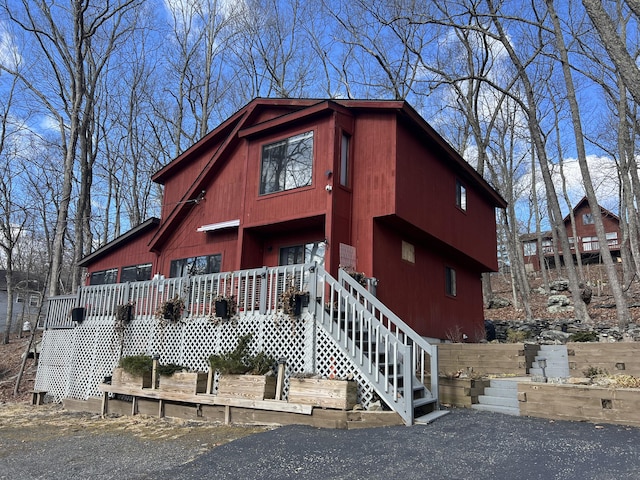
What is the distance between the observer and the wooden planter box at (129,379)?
891 cm

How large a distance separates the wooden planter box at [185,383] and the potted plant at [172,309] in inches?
54.5

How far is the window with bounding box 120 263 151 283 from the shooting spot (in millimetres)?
15719

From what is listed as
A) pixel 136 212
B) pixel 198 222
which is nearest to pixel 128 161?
pixel 136 212

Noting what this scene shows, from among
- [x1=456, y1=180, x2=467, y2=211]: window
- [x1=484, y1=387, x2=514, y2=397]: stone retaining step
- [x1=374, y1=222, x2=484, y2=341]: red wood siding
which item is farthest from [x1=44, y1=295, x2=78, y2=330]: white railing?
[x1=456, y1=180, x2=467, y2=211]: window

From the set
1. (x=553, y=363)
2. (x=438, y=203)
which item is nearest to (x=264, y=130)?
(x=438, y=203)

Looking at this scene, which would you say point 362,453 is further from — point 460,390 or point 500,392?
point 500,392

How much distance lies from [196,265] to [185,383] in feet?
19.0

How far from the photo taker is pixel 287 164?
11.4m

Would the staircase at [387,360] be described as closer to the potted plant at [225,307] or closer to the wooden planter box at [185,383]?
the potted plant at [225,307]

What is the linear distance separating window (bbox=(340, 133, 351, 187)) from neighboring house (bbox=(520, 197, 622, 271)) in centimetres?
3010

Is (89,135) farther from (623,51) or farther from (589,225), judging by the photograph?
(589,225)

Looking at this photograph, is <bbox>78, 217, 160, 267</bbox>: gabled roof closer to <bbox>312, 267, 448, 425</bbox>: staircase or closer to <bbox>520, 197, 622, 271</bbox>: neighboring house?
<bbox>312, 267, 448, 425</bbox>: staircase

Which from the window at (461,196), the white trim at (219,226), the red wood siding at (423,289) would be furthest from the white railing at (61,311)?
the window at (461,196)

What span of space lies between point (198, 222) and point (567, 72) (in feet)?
41.1
